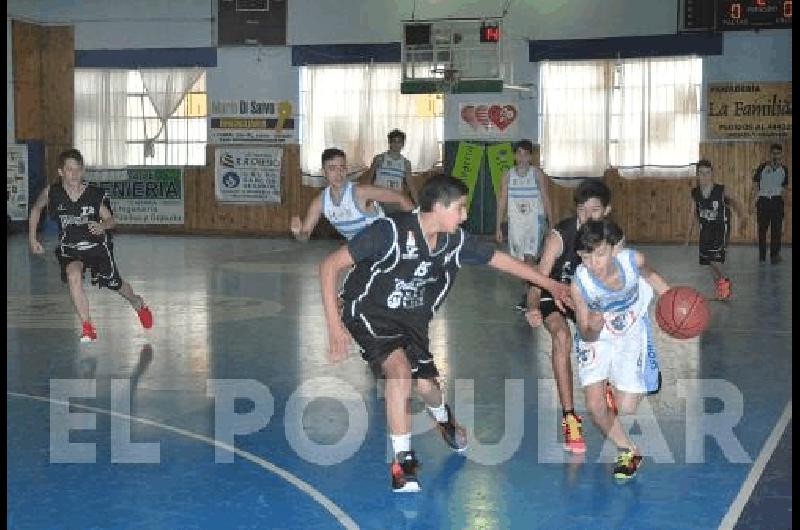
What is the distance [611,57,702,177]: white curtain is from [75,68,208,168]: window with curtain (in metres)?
10.2

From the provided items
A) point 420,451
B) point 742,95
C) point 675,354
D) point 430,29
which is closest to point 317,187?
point 430,29

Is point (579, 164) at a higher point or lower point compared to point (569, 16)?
lower

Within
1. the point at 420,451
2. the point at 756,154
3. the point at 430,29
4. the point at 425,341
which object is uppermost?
the point at 430,29

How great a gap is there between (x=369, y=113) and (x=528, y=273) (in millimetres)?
21838

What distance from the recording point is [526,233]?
15789mm

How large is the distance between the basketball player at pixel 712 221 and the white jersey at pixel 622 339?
30.0ft

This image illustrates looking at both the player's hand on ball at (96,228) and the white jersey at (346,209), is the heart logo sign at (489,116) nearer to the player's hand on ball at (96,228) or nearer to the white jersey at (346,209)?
the player's hand on ball at (96,228)

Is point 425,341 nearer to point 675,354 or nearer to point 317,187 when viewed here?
point 675,354

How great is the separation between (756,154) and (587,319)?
2107 centimetres

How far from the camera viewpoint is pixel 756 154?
1043 inches

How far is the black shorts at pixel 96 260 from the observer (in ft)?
39.9

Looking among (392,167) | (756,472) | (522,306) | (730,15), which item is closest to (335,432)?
(756,472)

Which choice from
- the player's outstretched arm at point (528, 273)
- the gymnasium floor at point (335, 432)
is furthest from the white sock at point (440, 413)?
the player's outstretched arm at point (528, 273)

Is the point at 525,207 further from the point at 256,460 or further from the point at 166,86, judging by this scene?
the point at 166,86
